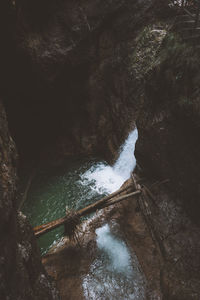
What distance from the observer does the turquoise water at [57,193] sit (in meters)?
7.62

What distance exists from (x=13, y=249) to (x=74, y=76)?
28.5ft

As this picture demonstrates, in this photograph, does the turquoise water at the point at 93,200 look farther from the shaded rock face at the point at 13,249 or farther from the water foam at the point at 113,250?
the shaded rock face at the point at 13,249

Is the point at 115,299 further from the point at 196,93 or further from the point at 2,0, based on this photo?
the point at 2,0

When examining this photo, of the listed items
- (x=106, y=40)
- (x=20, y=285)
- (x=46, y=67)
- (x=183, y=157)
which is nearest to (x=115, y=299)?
(x=20, y=285)

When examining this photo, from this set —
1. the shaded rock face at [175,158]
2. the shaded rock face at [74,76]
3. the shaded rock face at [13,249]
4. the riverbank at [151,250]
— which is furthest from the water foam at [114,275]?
the shaded rock face at [74,76]

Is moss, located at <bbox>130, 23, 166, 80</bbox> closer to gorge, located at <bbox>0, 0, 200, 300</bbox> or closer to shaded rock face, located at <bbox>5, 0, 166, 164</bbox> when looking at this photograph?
gorge, located at <bbox>0, 0, 200, 300</bbox>

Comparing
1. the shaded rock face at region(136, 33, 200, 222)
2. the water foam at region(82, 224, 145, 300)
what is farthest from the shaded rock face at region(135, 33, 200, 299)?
the water foam at region(82, 224, 145, 300)

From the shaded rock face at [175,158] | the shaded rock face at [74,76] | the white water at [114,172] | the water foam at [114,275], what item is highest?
the shaded rock face at [74,76]

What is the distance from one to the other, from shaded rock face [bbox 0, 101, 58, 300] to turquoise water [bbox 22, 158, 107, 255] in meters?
2.89

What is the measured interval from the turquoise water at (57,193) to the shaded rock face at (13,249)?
2886 mm

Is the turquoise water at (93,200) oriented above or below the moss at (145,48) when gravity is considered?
below

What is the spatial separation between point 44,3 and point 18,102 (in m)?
4.54

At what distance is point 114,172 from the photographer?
9336 mm

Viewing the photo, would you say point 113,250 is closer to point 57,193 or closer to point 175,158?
point 175,158
